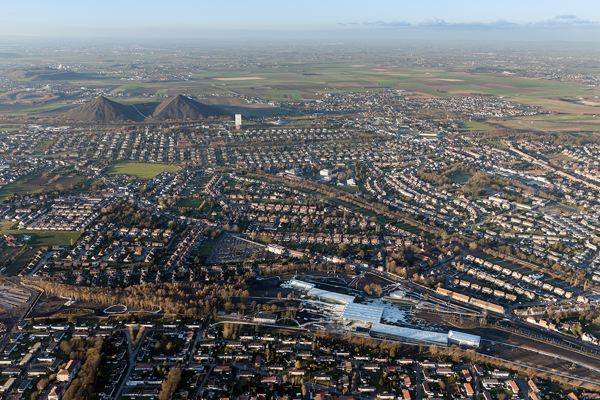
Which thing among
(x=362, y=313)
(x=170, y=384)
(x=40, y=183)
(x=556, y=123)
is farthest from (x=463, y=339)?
(x=556, y=123)

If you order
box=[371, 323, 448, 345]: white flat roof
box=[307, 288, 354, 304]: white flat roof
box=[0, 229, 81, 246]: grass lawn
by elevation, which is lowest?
box=[371, 323, 448, 345]: white flat roof

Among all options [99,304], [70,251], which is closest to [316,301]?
[99,304]

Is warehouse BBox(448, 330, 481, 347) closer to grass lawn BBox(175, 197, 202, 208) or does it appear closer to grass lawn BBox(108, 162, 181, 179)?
grass lawn BBox(175, 197, 202, 208)

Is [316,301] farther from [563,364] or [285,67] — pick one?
[285,67]

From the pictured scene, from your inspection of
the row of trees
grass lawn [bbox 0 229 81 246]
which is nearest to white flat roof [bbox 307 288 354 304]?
the row of trees

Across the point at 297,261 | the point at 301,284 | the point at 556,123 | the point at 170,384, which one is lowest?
the point at 170,384

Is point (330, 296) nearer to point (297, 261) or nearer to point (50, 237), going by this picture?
point (297, 261)

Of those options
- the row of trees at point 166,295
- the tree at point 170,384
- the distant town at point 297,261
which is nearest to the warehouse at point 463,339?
the distant town at point 297,261
